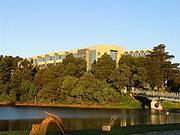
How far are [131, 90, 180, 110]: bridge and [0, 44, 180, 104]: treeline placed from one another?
85.5 inches

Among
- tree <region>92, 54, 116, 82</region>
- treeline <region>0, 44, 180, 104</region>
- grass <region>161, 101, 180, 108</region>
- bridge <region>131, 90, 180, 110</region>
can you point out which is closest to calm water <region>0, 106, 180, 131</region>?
bridge <region>131, 90, 180, 110</region>

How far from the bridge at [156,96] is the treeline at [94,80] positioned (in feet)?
7.12

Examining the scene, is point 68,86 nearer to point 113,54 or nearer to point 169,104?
point 169,104

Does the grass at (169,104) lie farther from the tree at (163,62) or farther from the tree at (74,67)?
the tree at (74,67)

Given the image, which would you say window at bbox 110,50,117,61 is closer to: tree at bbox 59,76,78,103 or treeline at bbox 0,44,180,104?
treeline at bbox 0,44,180,104

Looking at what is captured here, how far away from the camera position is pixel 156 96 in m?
69.1

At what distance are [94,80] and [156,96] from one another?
1566 cm

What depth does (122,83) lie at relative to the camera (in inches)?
2753

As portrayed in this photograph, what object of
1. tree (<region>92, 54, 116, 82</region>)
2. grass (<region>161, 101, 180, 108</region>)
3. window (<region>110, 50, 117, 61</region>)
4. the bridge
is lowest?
grass (<region>161, 101, 180, 108</region>)

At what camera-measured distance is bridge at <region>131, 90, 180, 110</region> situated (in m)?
65.8

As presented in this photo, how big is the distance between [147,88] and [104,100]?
1556cm

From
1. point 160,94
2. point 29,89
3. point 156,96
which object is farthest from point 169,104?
point 29,89

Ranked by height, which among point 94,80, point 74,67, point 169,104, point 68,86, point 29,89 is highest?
point 74,67

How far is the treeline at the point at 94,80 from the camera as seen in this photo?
2702 inches
